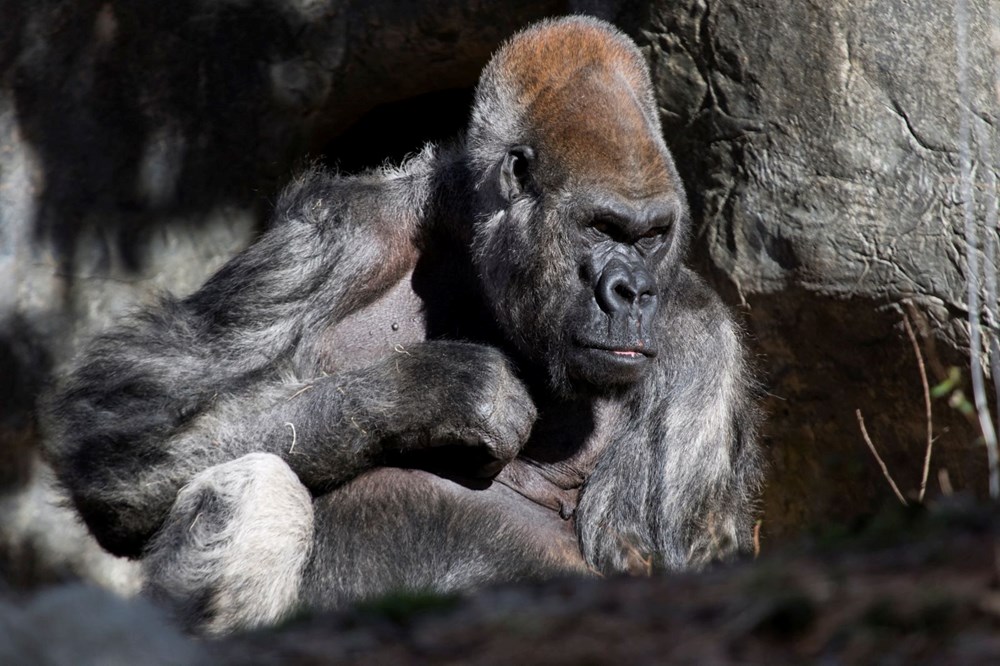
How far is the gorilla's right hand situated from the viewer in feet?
13.6

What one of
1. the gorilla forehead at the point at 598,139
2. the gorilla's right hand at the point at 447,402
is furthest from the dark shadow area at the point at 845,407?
the gorilla's right hand at the point at 447,402

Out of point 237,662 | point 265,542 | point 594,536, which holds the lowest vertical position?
point 594,536

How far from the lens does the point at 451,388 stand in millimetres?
4148

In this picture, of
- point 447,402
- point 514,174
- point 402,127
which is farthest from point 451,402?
point 402,127

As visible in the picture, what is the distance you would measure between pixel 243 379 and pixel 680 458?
1.55m

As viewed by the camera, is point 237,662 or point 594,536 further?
point 594,536

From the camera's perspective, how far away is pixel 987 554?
2.14 metres

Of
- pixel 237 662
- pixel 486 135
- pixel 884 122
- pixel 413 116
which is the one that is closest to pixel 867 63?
pixel 884 122

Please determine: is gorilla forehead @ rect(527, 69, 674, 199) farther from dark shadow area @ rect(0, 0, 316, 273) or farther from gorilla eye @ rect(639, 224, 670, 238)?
dark shadow area @ rect(0, 0, 316, 273)

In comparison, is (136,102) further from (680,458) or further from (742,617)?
(742,617)

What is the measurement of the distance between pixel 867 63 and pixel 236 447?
294cm

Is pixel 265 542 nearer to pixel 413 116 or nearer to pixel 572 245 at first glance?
pixel 572 245

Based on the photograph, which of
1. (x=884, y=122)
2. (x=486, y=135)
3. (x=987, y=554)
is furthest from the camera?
(x=884, y=122)

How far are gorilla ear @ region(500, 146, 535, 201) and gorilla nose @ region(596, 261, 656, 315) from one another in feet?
1.58
